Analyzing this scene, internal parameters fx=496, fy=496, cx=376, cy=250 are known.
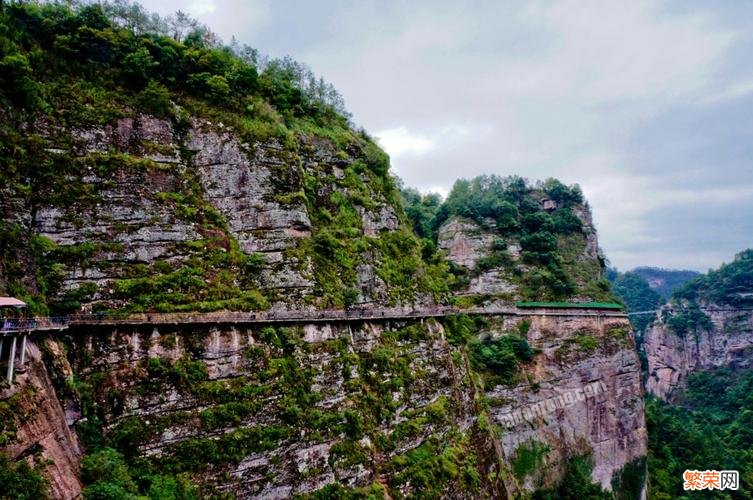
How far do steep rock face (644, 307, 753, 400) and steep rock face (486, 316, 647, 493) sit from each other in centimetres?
4344

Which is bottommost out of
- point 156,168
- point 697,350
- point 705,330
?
point 697,350

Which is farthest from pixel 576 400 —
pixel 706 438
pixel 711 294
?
pixel 711 294

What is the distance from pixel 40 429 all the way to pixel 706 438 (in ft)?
220

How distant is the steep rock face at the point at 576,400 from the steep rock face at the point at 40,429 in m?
33.6

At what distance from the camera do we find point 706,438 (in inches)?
2298

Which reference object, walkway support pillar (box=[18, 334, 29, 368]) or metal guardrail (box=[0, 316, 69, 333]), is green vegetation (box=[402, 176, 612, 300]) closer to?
metal guardrail (box=[0, 316, 69, 333])

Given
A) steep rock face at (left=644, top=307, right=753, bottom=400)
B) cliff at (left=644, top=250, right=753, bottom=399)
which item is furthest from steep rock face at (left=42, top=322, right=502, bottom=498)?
steep rock face at (left=644, top=307, right=753, bottom=400)

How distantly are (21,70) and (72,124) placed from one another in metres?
3.13

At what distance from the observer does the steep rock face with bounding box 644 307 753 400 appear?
79.6 meters

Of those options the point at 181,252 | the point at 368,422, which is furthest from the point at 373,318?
the point at 181,252

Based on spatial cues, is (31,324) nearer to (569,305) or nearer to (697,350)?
(569,305)

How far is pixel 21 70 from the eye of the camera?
24.0 m

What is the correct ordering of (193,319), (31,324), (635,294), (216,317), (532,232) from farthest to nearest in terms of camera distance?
(635,294) → (532,232) → (216,317) → (193,319) → (31,324)

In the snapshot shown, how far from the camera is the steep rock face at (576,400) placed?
4344 cm
